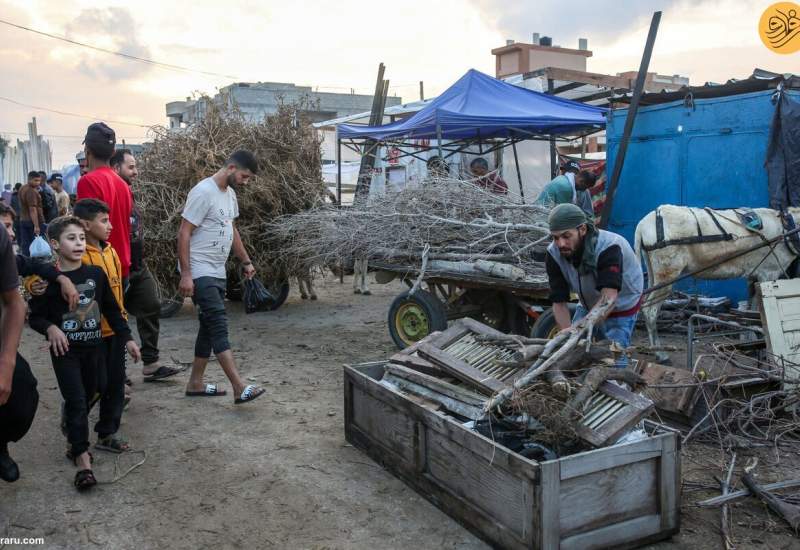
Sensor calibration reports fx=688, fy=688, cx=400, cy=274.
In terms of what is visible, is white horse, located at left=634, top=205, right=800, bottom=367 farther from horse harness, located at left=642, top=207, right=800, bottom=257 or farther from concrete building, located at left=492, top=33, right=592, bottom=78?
concrete building, located at left=492, top=33, right=592, bottom=78

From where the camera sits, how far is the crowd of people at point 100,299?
3.67 metres

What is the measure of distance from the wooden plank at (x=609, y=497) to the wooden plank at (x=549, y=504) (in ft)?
0.16

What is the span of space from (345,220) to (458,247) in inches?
68.5

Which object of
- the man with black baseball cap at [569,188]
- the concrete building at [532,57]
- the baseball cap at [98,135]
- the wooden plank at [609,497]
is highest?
the concrete building at [532,57]

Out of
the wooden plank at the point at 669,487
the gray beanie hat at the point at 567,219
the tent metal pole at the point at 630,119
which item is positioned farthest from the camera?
the tent metal pole at the point at 630,119

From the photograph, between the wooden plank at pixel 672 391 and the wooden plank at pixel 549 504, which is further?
the wooden plank at pixel 672 391

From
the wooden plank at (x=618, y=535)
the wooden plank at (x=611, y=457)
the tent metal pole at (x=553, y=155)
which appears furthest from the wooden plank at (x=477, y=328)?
the tent metal pole at (x=553, y=155)

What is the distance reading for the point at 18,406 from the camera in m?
3.60

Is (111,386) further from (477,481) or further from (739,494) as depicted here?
(739,494)

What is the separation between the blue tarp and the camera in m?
10.6

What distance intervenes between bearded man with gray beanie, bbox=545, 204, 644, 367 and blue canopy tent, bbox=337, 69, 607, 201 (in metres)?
5.87

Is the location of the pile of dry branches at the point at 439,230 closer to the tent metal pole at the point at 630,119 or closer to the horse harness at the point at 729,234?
the horse harness at the point at 729,234

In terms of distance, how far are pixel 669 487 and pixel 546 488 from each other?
33.0 inches

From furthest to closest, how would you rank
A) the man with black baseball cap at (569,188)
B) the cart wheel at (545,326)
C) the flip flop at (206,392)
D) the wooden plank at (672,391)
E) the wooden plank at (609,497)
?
the man with black baseball cap at (569,188) < the cart wheel at (545,326) < the flip flop at (206,392) < the wooden plank at (672,391) < the wooden plank at (609,497)
